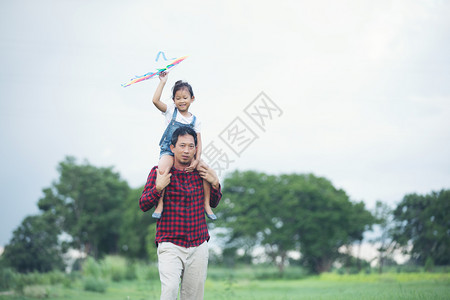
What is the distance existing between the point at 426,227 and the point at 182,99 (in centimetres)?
1830

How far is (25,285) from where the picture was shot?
50.8 ft

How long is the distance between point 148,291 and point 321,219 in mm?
23625

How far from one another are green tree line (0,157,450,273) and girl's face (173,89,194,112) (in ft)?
63.0

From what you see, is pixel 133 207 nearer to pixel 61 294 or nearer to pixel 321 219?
pixel 321 219

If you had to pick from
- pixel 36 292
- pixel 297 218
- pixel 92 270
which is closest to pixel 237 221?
pixel 297 218

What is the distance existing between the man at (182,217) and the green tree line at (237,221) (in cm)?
1936

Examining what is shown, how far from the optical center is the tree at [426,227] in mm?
19281

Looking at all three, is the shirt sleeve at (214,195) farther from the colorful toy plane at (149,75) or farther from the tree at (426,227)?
the tree at (426,227)

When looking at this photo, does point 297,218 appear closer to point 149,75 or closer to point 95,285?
point 95,285

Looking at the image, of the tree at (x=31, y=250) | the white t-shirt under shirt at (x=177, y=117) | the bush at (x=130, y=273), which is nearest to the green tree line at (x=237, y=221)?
the tree at (x=31, y=250)

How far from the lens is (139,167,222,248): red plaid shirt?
4562 millimetres

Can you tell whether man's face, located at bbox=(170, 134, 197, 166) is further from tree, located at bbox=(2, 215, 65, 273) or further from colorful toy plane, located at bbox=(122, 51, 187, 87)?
tree, located at bbox=(2, 215, 65, 273)

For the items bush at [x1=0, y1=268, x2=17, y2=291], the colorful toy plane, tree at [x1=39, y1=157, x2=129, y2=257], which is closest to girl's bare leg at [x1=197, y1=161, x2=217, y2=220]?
the colorful toy plane

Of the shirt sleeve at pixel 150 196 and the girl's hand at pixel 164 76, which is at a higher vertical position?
the girl's hand at pixel 164 76
